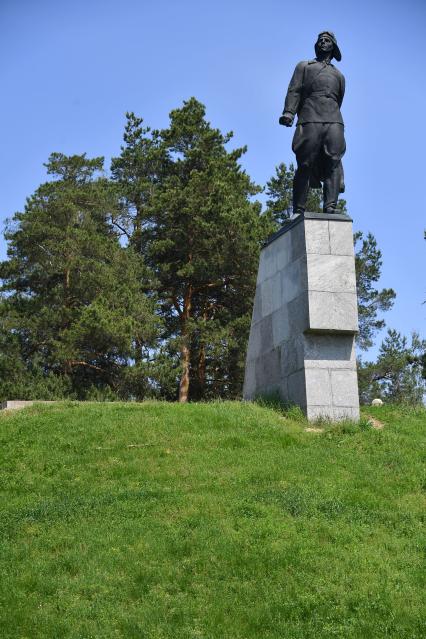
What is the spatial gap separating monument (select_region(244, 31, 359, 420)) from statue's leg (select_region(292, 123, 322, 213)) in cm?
2

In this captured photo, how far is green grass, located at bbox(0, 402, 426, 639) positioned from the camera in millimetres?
6441

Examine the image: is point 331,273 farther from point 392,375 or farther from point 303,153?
point 392,375

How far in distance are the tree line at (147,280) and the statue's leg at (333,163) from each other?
10473 millimetres

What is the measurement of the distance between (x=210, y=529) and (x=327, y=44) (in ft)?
29.1

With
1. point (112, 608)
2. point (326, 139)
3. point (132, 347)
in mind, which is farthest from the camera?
point (132, 347)

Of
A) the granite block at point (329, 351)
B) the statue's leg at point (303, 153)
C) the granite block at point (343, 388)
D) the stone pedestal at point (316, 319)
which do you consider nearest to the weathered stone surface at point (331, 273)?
the stone pedestal at point (316, 319)

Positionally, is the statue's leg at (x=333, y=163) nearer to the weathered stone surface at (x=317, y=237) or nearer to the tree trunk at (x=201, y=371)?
the weathered stone surface at (x=317, y=237)

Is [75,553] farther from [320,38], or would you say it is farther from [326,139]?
[320,38]

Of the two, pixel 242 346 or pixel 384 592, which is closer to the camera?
pixel 384 592

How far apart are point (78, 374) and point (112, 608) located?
19.2 metres

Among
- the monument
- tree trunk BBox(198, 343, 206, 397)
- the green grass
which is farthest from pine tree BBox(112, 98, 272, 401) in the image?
→ the green grass

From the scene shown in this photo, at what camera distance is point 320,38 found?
1398 cm

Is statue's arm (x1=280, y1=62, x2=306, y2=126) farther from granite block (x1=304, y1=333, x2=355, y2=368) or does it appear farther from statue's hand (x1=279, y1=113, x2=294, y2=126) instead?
granite block (x1=304, y1=333, x2=355, y2=368)

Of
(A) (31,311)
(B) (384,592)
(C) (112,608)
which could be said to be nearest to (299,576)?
(B) (384,592)
